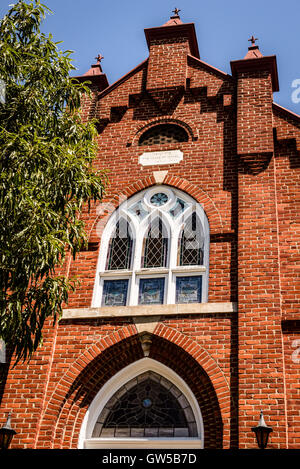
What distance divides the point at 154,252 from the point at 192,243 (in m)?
0.73

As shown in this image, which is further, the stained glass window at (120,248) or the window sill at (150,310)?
the stained glass window at (120,248)

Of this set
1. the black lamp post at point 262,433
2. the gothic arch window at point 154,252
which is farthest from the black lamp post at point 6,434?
the black lamp post at point 262,433

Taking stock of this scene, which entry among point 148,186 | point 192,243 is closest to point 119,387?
point 192,243

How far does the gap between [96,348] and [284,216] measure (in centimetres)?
405

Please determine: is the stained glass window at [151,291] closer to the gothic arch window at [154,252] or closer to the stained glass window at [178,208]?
the gothic arch window at [154,252]

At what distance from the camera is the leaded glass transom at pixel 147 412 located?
9.34 m

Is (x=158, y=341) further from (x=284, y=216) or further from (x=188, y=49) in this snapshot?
(x=188, y=49)

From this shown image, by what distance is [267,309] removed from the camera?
9484 mm

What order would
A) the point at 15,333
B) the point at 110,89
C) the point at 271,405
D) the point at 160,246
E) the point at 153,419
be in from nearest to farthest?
the point at 15,333, the point at 271,405, the point at 153,419, the point at 160,246, the point at 110,89

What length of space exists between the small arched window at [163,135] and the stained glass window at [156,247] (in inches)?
→ 74.7

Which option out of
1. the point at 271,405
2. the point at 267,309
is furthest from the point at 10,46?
the point at 271,405

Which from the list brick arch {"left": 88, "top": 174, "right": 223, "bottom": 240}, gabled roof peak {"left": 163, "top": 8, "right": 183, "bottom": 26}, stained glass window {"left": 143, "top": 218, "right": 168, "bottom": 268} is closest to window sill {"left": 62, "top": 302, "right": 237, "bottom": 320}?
stained glass window {"left": 143, "top": 218, "right": 168, "bottom": 268}

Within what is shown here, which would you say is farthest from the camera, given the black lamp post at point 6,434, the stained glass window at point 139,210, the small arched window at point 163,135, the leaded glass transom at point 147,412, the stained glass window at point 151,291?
the small arched window at point 163,135

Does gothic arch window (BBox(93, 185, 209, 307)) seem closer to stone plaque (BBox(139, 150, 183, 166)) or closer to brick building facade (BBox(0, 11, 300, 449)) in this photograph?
brick building facade (BBox(0, 11, 300, 449))
